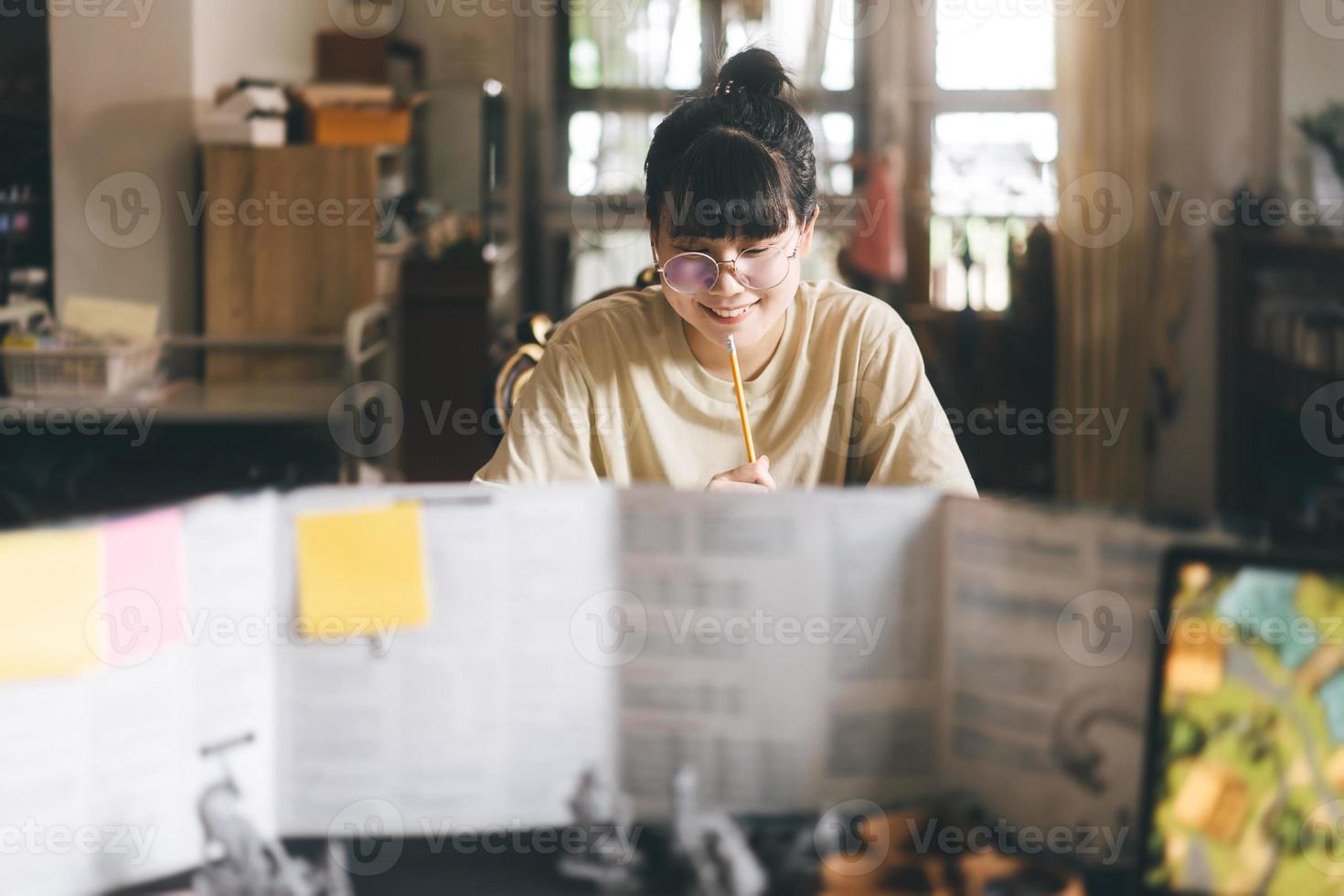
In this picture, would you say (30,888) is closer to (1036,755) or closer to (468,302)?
(1036,755)

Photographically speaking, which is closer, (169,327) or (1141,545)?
(1141,545)

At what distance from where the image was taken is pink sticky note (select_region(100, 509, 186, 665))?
925 mm

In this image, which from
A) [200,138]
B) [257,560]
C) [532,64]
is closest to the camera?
[257,560]

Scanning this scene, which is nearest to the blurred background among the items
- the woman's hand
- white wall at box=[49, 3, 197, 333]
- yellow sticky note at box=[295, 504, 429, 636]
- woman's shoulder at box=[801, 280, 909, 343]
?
white wall at box=[49, 3, 197, 333]

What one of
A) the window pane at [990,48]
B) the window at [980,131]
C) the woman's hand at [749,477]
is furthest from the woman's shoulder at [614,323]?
the window pane at [990,48]

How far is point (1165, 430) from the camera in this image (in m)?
4.55

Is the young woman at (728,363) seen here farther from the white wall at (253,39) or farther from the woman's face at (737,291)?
the white wall at (253,39)

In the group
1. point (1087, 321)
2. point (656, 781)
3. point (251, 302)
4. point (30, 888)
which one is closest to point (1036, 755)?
point (656, 781)

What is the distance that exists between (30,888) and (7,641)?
0.54ft

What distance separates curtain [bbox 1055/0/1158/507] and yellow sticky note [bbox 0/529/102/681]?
3.96 m

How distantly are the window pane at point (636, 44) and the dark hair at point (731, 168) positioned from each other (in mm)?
3543

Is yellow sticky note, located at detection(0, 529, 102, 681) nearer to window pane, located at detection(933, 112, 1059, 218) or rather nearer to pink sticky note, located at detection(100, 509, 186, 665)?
pink sticky note, located at detection(100, 509, 186, 665)

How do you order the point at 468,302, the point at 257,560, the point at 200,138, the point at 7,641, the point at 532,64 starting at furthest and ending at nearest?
1. the point at 532,64
2. the point at 468,302
3. the point at 200,138
4. the point at 257,560
5. the point at 7,641

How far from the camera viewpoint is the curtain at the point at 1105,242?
445cm
